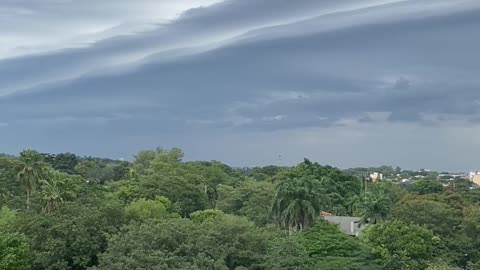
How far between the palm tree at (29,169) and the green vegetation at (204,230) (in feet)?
0.29

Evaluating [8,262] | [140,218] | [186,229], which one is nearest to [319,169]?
[140,218]

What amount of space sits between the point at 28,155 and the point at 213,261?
102ft

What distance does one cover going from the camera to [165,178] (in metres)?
68.8

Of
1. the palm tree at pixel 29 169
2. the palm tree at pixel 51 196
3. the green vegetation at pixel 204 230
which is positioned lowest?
the green vegetation at pixel 204 230

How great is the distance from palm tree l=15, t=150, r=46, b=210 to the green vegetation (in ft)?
0.29

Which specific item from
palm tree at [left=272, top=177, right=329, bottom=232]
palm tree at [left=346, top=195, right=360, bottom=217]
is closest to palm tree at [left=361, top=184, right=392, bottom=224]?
palm tree at [left=272, top=177, right=329, bottom=232]

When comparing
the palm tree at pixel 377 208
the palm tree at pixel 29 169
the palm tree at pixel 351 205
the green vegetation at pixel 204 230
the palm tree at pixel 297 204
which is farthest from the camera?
the palm tree at pixel 351 205

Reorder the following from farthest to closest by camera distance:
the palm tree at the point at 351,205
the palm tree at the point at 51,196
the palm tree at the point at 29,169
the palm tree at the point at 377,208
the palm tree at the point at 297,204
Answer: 1. the palm tree at the point at 351,205
2. the palm tree at the point at 377,208
3. the palm tree at the point at 29,169
4. the palm tree at the point at 297,204
5. the palm tree at the point at 51,196

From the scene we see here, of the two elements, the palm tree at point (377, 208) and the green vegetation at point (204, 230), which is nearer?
the green vegetation at point (204, 230)

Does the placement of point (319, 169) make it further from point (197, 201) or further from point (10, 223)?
point (10, 223)

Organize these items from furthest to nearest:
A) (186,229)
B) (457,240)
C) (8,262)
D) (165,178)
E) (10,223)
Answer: (165,178) → (457,240) → (10,223) → (186,229) → (8,262)

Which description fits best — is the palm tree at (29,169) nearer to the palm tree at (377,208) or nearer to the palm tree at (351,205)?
the palm tree at (377,208)

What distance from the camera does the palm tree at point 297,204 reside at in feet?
180

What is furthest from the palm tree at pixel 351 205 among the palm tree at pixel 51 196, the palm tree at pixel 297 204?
the palm tree at pixel 51 196
